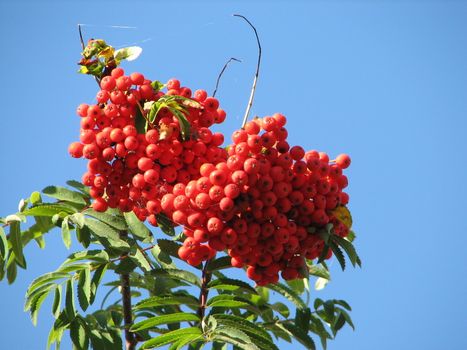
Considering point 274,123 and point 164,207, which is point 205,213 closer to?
point 164,207

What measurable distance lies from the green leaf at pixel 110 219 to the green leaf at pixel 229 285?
598 mm

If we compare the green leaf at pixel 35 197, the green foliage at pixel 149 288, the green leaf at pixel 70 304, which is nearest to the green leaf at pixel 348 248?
the green foliage at pixel 149 288

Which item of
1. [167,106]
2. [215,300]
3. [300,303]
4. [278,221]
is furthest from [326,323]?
[167,106]

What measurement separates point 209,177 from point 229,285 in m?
0.72

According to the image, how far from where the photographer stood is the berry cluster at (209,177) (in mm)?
3613

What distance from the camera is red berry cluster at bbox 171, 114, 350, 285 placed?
3590 millimetres

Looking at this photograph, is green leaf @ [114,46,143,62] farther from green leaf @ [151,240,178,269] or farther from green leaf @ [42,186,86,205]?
green leaf @ [151,240,178,269]

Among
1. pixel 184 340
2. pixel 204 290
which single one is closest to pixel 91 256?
pixel 204 290

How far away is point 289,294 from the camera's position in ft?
14.6

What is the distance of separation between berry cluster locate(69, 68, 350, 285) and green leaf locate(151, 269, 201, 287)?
17 cm

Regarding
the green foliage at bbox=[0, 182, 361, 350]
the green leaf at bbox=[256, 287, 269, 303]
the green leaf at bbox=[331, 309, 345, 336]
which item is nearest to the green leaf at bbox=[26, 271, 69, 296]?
the green foliage at bbox=[0, 182, 361, 350]

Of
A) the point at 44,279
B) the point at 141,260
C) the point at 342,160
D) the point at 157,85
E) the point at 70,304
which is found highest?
the point at 157,85

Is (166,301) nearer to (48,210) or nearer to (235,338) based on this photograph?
(235,338)

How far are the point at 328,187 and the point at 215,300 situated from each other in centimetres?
87
